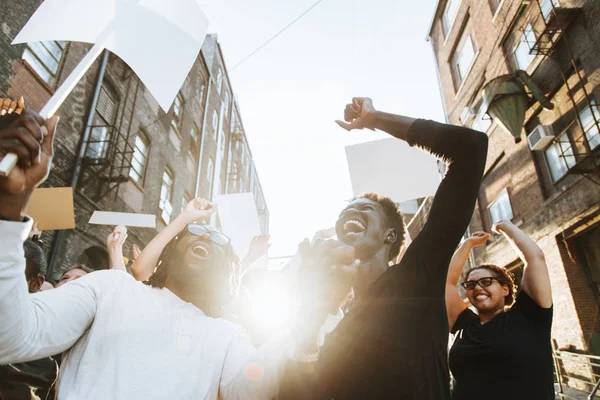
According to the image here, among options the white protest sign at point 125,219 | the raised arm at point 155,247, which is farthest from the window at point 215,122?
the raised arm at point 155,247

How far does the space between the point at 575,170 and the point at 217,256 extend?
909cm

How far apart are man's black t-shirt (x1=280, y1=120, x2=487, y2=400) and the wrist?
0.89 metres

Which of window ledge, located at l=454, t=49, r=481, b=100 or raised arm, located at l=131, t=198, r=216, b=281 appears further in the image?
window ledge, located at l=454, t=49, r=481, b=100

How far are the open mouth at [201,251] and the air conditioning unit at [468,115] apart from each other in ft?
45.3

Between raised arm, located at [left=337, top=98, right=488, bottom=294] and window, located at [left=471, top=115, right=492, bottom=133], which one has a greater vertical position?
window, located at [left=471, top=115, right=492, bottom=133]

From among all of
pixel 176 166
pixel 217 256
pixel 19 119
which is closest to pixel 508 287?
pixel 217 256

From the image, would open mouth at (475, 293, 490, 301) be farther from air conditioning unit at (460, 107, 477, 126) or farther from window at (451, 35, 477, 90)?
window at (451, 35, 477, 90)

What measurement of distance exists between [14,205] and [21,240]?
0.10 meters

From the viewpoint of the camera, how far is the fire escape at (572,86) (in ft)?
27.2

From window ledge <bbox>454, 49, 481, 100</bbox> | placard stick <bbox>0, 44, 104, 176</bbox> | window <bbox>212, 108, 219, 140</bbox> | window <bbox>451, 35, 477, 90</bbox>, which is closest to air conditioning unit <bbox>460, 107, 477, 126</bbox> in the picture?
window ledge <bbox>454, 49, 481, 100</bbox>

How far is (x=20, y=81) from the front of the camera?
7250mm

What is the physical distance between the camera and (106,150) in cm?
963

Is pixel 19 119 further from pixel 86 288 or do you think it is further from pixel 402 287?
pixel 402 287

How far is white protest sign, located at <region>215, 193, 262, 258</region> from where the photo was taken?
3953 millimetres
